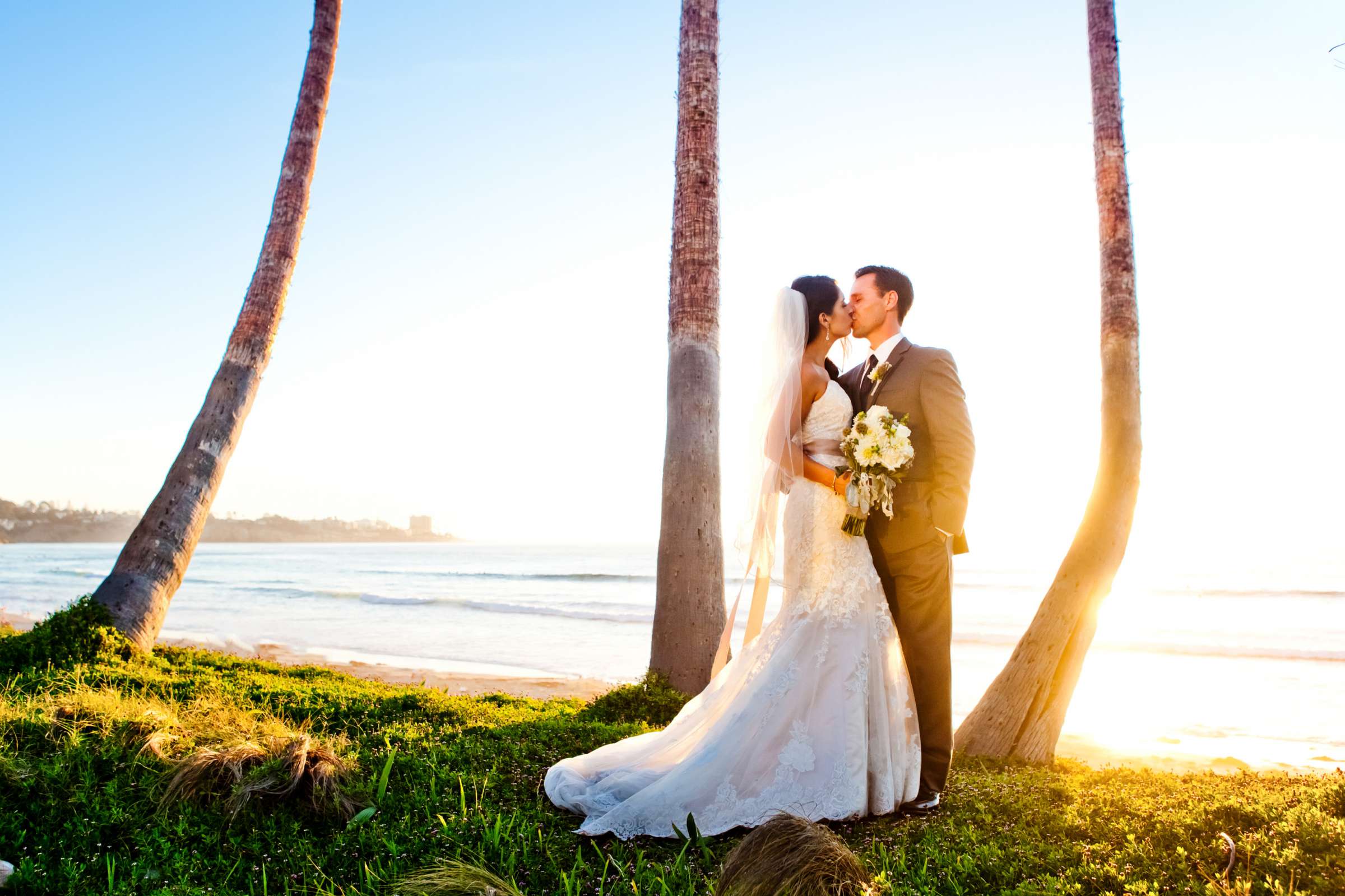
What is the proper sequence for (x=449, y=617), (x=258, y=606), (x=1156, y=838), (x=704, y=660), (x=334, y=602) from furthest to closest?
(x=334, y=602)
(x=258, y=606)
(x=449, y=617)
(x=704, y=660)
(x=1156, y=838)

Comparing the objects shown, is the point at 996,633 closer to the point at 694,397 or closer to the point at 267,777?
the point at 694,397

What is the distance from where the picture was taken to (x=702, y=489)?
659 cm

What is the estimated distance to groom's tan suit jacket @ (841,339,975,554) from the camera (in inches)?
161

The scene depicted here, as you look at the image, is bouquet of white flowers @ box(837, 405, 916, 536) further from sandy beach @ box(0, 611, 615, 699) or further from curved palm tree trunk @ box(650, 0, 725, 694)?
sandy beach @ box(0, 611, 615, 699)

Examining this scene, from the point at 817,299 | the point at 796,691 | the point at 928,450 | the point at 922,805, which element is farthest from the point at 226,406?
the point at 922,805

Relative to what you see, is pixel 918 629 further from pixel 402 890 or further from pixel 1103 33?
pixel 1103 33

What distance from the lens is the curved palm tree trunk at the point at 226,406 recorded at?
7.68 metres

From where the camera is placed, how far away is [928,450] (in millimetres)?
4289

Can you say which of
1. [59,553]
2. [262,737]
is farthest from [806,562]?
[59,553]

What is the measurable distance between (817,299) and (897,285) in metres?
0.47

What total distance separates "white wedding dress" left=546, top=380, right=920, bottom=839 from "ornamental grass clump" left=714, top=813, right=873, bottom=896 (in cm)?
67

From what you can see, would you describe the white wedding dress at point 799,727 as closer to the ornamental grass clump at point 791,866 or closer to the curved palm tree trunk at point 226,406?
the ornamental grass clump at point 791,866

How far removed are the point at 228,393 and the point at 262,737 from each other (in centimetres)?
501

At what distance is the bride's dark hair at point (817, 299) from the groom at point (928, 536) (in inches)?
18.9
